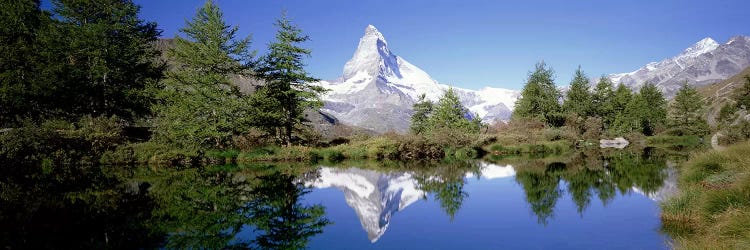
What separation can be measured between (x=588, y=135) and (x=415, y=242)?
179 ft

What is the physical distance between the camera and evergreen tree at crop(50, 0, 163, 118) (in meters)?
32.7

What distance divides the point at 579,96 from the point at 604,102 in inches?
249

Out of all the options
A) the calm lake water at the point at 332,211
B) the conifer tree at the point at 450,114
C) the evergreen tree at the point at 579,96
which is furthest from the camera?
the evergreen tree at the point at 579,96

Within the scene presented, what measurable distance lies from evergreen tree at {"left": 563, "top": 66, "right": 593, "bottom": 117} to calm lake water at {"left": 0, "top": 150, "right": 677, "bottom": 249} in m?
46.2

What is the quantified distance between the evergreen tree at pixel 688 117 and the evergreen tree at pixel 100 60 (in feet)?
238

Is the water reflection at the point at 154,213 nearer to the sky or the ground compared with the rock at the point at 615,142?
nearer to the ground

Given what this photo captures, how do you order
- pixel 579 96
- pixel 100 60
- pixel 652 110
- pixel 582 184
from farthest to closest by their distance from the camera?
pixel 652 110, pixel 579 96, pixel 100 60, pixel 582 184

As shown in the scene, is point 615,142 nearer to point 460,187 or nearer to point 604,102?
point 604,102

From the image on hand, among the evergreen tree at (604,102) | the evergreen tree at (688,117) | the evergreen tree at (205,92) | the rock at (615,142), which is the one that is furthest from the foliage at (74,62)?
the evergreen tree at (688,117)

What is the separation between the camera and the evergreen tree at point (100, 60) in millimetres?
32719

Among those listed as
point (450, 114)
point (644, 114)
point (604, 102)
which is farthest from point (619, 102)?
point (450, 114)

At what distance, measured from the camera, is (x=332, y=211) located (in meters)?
12.9

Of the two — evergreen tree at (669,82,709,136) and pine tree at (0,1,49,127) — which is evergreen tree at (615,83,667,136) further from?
pine tree at (0,1,49,127)

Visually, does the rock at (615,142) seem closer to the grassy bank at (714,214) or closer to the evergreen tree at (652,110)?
the evergreen tree at (652,110)
